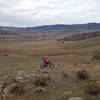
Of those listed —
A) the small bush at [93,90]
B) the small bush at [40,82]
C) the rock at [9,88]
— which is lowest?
the rock at [9,88]

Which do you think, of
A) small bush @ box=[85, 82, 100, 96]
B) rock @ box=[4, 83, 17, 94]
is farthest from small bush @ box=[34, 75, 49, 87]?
small bush @ box=[85, 82, 100, 96]

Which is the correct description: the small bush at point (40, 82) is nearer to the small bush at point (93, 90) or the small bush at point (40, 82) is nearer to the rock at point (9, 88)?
the rock at point (9, 88)

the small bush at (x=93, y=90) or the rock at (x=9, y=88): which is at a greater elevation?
the small bush at (x=93, y=90)

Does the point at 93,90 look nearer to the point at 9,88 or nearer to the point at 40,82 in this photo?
the point at 40,82

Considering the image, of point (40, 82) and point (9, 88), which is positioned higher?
point (40, 82)

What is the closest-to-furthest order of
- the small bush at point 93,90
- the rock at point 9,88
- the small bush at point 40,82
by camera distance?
1. the small bush at point 93,90
2. the rock at point 9,88
3. the small bush at point 40,82

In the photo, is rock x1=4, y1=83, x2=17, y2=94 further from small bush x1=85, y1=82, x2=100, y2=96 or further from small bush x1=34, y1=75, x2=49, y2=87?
small bush x1=85, y1=82, x2=100, y2=96

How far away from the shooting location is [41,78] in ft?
67.5

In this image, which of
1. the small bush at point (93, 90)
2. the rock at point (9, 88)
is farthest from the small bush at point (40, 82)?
the small bush at point (93, 90)

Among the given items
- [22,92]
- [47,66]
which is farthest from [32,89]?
[47,66]

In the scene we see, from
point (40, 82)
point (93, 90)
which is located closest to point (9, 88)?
point (40, 82)

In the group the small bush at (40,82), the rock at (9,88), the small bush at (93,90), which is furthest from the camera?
the small bush at (40,82)

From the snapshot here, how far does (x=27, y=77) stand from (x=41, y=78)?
70.1 inches

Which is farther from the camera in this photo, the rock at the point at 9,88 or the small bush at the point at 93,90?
the rock at the point at 9,88
